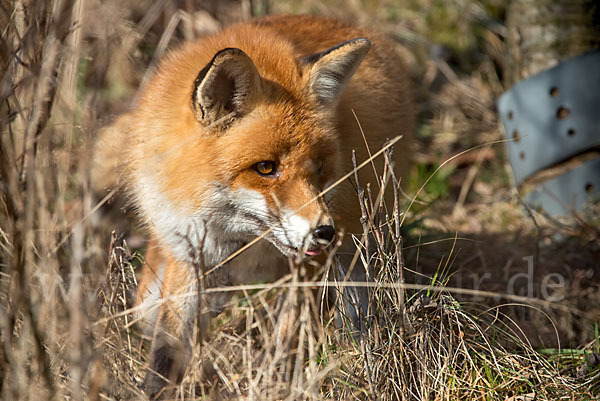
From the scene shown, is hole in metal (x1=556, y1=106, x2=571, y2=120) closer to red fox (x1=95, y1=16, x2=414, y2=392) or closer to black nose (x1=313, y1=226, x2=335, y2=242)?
red fox (x1=95, y1=16, x2=414, y2=392)

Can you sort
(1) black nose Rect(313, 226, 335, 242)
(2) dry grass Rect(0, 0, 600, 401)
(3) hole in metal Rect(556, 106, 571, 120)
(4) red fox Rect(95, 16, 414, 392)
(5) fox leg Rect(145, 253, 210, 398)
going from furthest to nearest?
(3) hole in metal Rect(556, 106, 571, 120) → (5) fox leg Rect(145, 253, 210, 398) → (4) red fox Rect(95, 16, 414, 392) → (1) black nose Rect(313, 226, 335, 242) → (2) dry grass Rect(0, 0, 600, 401)

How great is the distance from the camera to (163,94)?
319 centimetres

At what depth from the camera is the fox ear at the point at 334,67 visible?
2.84 meters

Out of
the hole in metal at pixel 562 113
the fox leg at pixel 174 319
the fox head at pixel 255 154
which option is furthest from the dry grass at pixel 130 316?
the hole in metal at pixel 562 113

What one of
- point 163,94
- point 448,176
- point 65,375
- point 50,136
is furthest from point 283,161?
point 448,176

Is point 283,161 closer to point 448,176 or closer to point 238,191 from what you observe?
point 238,191

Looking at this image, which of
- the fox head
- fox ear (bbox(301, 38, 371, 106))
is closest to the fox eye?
the fox head

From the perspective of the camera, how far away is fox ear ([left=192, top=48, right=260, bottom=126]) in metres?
2.61

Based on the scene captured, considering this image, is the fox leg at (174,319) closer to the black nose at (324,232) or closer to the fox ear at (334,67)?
the black nose at (324,232)

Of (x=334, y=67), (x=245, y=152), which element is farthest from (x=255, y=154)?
(x=334, y=67)

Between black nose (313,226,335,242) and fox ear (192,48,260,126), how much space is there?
700 mm

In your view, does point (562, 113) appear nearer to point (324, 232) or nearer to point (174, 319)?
point (324, 232)

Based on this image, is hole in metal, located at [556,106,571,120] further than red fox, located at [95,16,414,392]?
Yes

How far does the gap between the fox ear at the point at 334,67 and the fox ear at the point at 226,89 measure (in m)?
0.36
